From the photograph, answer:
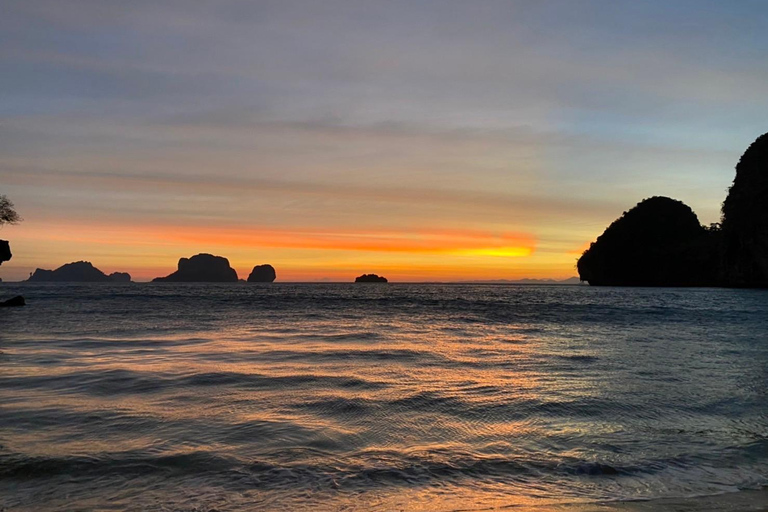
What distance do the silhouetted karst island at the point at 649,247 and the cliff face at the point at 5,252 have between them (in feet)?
488

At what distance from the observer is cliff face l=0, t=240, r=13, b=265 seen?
57.0 meters

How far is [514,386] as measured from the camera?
12.9m

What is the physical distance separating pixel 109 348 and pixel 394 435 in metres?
15.3

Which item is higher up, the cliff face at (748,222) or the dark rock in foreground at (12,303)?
the cliff face at (748,222)

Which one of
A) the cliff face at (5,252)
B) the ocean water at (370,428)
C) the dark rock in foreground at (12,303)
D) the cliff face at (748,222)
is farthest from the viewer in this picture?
the cliff face at (748,222)

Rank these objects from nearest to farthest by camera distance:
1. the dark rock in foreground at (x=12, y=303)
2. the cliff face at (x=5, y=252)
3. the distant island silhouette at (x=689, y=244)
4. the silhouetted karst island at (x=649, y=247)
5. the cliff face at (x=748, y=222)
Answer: the dark rock in foreground at (x=12, y=303), the cliff face at (x=5, y=252), the cliff face at (x=748, y=222), the distant island silhouette at (x=689, y=244), the silhouetted karst island at (x=649, y=247)

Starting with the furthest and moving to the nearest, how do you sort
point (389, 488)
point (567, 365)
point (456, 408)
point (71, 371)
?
point (567, 365), point (71, 371), point (456, 408), point (389, 488)

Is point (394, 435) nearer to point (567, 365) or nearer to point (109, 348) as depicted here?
point (567, 365)

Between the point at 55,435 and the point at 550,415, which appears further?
the point at 550,415

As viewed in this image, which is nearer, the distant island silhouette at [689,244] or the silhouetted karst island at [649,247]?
the distant island silhouette at [689,244]

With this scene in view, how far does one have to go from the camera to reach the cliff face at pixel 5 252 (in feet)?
187

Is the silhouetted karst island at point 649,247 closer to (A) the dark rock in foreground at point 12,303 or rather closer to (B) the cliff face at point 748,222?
(B) the cliff face at point 748,222

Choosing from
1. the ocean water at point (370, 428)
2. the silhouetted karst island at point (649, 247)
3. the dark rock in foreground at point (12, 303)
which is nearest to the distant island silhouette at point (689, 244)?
the silhouetted karst island at point (649, 247)

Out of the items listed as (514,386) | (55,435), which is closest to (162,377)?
(55,435)
